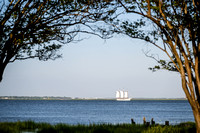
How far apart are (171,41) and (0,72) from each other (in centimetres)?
725

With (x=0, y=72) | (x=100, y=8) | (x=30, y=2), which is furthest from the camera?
(x=100, y=8)

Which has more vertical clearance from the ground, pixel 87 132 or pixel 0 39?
pixel 0 39

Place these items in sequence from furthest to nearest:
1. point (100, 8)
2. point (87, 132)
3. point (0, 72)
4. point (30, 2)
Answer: point (87, 132) < point (100, 8) < point (30, 2) < point (0, 72)

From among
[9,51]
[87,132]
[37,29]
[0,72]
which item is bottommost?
[87,132]

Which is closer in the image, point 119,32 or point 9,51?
point 9,51

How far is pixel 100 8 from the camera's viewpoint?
13062 millimetres

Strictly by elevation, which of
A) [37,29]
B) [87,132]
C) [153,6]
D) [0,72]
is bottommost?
[87,132]

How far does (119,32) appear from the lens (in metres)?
13.4

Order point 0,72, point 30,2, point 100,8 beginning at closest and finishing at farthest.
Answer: point 0,72, point 30,2, point 100,8

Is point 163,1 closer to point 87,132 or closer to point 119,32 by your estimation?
point 119,32

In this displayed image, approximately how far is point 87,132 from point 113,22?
18.6 ft

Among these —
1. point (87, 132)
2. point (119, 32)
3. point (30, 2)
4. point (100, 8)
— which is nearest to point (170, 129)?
point (87, 132)

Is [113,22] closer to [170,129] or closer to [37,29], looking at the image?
[37,29]

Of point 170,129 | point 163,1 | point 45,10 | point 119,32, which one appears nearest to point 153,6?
point 163,1
